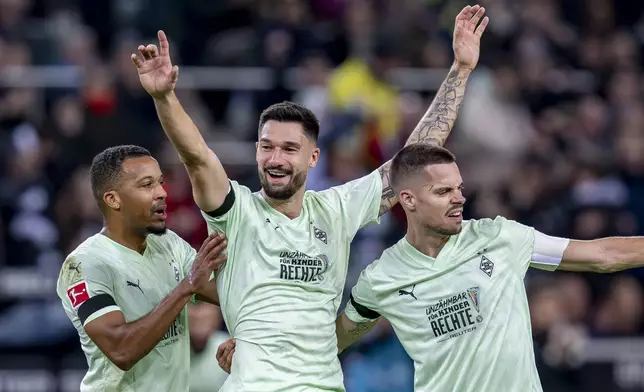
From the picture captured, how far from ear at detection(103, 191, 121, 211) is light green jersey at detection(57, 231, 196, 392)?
19 centimetres

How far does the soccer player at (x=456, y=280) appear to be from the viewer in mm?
7039

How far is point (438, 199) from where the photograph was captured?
285 inches

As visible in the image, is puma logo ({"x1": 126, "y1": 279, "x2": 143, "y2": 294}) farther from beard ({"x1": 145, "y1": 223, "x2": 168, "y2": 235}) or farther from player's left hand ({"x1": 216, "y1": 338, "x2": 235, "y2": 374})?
player's left hand ({"x1": 216, "y1": 338, "x2": 235, "y2": 374})

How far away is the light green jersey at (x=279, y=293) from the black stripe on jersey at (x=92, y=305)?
24.4 inches

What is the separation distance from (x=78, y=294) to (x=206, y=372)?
8.94 ft

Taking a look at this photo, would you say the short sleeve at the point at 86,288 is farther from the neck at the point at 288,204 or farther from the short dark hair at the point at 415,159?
the short dark hair at the point at 415,159

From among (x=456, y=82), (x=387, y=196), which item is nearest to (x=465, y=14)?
(x=456, y=82)

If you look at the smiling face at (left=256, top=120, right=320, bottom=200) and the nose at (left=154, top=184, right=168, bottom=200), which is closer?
the smiling face at (left=256, top=120, right=320, bottom=200)

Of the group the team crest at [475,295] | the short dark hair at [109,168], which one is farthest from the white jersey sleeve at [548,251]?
the short dark hair at [109,168]

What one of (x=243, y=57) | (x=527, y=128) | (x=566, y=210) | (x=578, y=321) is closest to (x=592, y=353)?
(x=578, y=321)

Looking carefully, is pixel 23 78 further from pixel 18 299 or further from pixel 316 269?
pixel 316 269

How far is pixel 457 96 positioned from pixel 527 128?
23.2ft

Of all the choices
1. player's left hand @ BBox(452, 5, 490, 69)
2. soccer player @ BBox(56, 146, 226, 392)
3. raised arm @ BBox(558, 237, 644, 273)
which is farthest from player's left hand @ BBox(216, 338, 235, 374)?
player's left hand @ BBox(452, 5, 490, 69)

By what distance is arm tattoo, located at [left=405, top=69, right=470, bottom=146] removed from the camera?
7.99m
